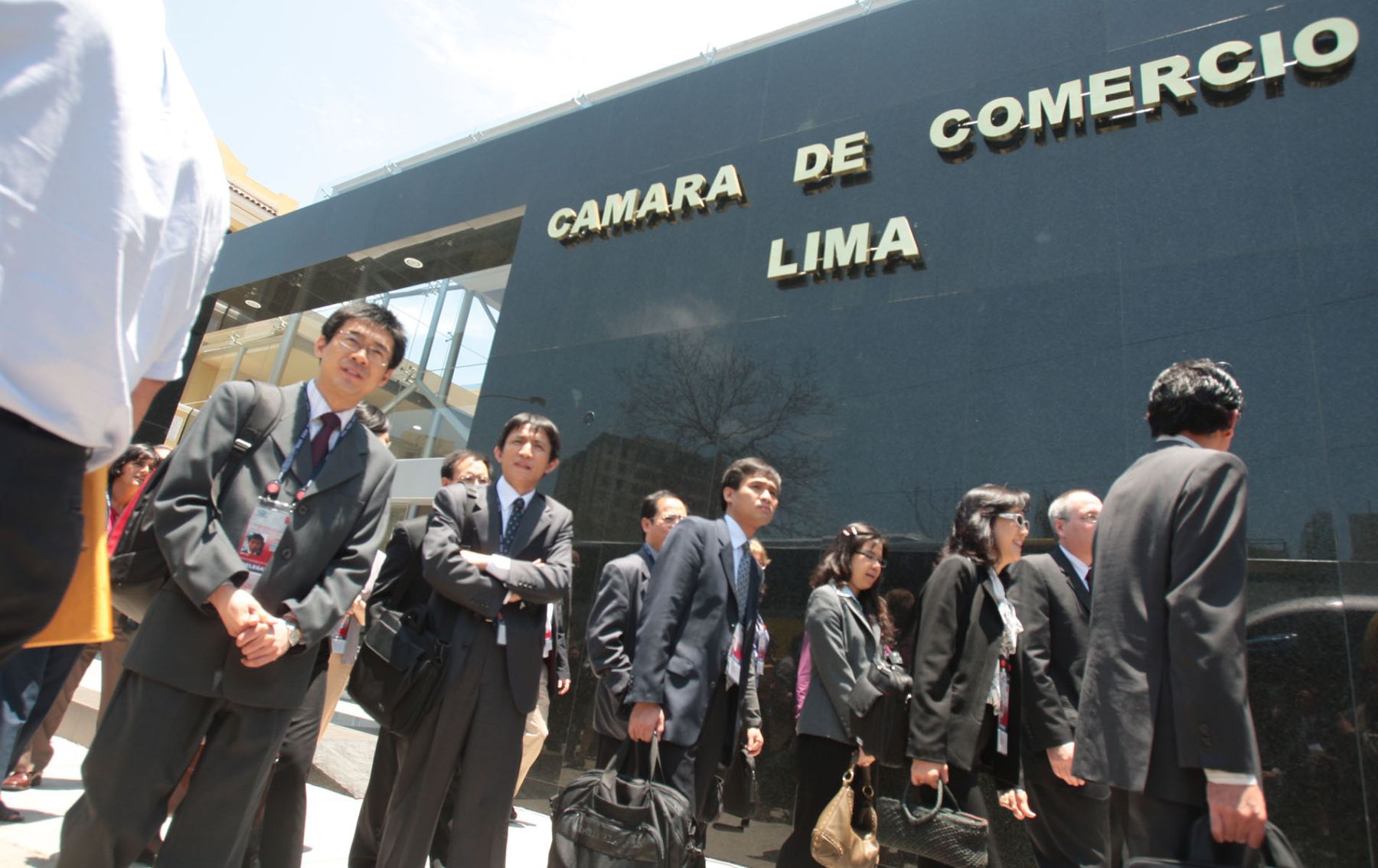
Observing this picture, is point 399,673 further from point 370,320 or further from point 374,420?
point 374,420

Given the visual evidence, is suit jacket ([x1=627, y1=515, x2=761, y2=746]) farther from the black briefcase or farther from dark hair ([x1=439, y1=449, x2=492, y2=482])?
dark hair ([x1=439, y1=449, x2=492, y2=482])

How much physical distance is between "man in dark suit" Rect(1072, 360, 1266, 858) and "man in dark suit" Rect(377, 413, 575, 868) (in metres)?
1.90

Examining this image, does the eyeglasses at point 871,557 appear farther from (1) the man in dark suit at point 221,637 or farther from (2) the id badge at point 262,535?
(2) the id badge at point 262,535

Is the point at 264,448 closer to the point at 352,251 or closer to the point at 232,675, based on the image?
the point at 232,675

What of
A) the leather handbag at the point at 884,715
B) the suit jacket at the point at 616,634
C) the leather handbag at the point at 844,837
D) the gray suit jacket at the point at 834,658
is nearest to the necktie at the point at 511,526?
the suit jacket at the point at 616,634

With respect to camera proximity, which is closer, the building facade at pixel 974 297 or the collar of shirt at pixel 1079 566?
the collar of shirt at pixel 1079 566

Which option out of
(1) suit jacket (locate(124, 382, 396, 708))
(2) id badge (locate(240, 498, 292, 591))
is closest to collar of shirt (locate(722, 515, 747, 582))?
(1) suit jacket (locate(124, 382, 396, 708))

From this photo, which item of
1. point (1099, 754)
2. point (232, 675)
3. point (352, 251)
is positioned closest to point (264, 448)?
point (232, 675)

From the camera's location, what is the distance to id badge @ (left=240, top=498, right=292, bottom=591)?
2305 millimetres

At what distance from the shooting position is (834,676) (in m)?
3.66

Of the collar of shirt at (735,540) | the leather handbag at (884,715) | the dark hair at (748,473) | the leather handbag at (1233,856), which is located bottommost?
the leather handbag at (1233,856)

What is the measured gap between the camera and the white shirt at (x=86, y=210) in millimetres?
1092

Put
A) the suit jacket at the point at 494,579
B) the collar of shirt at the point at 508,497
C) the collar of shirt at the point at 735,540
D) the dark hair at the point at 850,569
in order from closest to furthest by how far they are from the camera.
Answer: the suit jacket at the point at 494,579
the collar of shirt at the point at 735,540
the collar of shirt at the point at 508,497
the dark hair at the point at 850,569

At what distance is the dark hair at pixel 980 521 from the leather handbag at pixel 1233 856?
1.54 m
